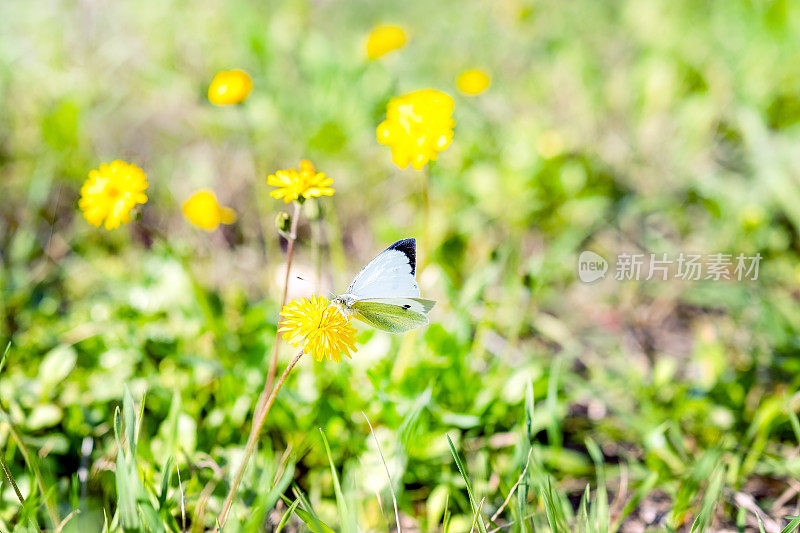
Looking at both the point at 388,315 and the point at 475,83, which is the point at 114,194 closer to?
the point at 388,315

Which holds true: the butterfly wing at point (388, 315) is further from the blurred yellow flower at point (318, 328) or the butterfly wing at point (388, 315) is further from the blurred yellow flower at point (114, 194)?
the blurred yellow flower at point (114, 194)

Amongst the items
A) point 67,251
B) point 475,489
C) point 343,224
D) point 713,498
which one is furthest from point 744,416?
point 67,251

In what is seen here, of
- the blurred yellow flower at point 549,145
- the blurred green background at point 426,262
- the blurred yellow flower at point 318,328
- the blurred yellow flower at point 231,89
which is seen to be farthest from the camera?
the blurred yellow flower at point 549,145

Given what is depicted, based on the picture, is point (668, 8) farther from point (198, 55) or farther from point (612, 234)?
point (198, 55)

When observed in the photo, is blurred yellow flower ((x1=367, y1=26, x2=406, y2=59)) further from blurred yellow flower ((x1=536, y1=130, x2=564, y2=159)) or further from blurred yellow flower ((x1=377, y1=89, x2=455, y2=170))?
blurred yellow flower ((x1=377, y1=89, x2=455, y2=170))

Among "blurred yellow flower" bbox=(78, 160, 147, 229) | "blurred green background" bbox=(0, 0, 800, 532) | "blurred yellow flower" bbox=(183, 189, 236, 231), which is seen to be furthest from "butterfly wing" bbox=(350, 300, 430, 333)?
"blurred yellow flower" bbox=(183, 189, 236, 231)

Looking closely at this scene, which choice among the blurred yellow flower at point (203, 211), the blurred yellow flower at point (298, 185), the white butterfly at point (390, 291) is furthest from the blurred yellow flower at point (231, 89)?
the white butterfly at point (390, 291)

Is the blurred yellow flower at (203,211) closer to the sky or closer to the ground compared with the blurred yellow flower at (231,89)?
closer to the ground

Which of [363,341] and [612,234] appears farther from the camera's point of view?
[612,234]
